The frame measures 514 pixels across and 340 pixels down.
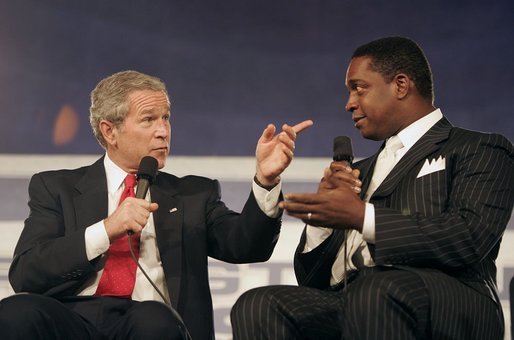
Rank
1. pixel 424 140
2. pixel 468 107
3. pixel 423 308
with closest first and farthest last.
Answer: pixel 423 308
pixel 424 140
pixel 468 107

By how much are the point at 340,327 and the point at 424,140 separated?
0.60 metres

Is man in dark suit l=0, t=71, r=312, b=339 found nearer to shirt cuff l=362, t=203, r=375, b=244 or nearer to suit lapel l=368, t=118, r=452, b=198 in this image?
suit lapel l=368, t=118, r=452, b=198

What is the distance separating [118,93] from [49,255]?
1.97 ft

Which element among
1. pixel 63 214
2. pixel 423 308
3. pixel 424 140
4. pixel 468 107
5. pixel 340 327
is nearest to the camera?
pixel 423 308

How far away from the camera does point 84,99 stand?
3811 millimetres

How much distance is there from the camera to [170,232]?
8.94ft

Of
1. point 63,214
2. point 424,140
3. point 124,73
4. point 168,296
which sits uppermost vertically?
point 124,73

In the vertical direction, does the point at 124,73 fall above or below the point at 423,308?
above

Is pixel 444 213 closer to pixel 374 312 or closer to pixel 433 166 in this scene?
pixel 433 166

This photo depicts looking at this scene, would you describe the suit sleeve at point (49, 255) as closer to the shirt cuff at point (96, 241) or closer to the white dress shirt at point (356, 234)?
the shirt cuff at point (96, 241)

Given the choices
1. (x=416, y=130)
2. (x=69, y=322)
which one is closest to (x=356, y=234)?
(x=416, y=130)

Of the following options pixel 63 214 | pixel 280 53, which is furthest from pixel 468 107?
pixel 63 214

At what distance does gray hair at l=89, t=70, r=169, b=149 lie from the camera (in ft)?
9.37

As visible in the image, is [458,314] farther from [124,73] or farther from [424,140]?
[124,73]
